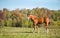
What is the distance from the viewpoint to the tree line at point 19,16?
1.40 meters

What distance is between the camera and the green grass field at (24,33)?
138 cm

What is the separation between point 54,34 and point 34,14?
1.20 ft

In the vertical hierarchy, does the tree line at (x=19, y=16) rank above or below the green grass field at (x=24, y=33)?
above

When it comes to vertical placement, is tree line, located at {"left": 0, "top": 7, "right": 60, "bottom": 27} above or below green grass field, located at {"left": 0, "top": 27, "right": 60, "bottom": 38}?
above

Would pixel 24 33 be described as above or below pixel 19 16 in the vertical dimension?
below

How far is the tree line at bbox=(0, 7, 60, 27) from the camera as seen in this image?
4.58 ft

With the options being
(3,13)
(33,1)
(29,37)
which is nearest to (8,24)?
(3,13)

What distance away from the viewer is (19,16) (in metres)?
1.40

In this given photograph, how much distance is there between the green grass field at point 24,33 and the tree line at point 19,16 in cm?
6

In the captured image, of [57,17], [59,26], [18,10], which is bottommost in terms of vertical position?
[59,26]

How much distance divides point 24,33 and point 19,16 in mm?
231

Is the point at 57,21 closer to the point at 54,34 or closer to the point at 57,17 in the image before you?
the point at 57,17

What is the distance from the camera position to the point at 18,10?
1.41m

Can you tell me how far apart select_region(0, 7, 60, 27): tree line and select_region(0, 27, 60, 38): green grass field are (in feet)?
0.18
